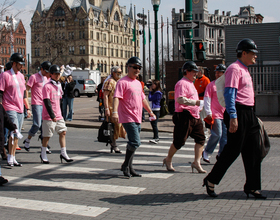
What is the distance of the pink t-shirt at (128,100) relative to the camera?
6.39 m

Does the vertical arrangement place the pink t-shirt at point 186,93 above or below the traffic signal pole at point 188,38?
below

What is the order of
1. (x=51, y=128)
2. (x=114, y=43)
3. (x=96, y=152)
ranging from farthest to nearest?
(x=114, y=43) < (x=96, y=152) < (x=51, y=128)

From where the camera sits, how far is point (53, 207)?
4887 mm

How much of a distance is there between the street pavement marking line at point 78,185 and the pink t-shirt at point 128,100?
3.61 ft

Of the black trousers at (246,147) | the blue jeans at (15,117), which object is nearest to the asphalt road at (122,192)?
the black trousers at (246,147)

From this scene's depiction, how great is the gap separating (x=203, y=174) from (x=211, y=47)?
100 metres

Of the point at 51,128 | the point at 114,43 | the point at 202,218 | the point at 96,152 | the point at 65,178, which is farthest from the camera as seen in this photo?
the point at 114,43

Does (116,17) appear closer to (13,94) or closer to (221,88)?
(13,94)

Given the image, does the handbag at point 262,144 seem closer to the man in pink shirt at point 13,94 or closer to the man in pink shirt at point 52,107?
the man in pink shirt at point 52,107

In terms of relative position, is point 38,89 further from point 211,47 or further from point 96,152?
point 211,47

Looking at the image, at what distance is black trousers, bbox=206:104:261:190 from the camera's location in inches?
194

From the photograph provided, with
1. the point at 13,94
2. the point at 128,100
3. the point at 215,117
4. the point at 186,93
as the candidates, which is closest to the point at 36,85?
the point at 13,94

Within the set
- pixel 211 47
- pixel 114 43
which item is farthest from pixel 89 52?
pixel 211 47

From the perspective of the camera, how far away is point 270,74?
17.6 meters
